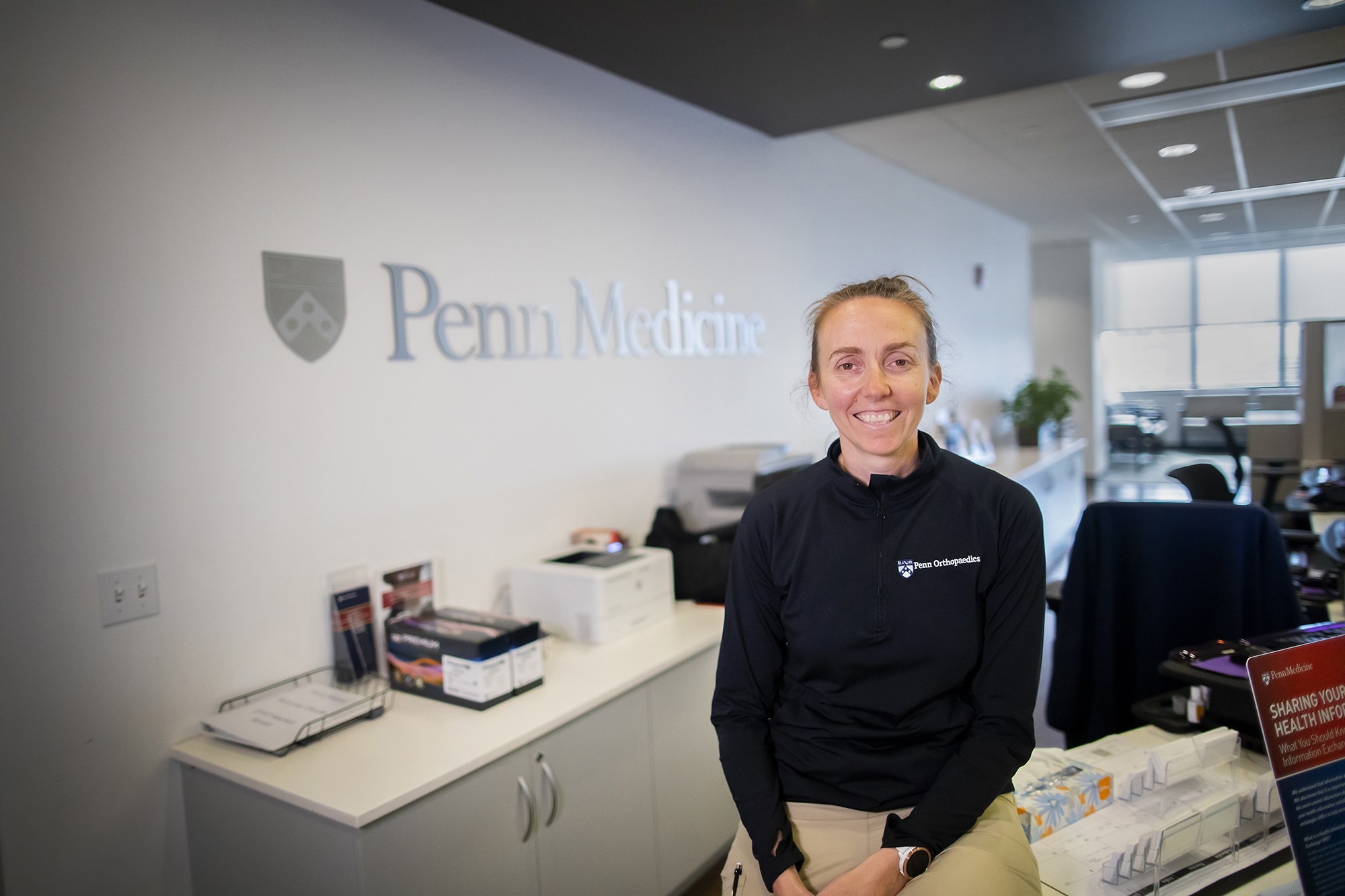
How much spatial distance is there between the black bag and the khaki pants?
1377 millimetres

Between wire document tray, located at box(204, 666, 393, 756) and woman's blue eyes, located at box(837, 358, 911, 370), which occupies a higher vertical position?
woman's blue eyes, located at box(837, 358, 911, 370)

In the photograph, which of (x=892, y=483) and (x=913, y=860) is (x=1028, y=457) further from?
(x=913, y=860)

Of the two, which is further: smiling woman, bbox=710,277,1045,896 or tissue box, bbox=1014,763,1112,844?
tissue box, bbox=1014,763,1112,844

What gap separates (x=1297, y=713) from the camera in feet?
3.43

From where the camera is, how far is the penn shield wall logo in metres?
1.98

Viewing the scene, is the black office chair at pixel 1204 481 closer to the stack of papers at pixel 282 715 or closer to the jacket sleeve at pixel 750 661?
the jacket sleeve at pixel 750 661

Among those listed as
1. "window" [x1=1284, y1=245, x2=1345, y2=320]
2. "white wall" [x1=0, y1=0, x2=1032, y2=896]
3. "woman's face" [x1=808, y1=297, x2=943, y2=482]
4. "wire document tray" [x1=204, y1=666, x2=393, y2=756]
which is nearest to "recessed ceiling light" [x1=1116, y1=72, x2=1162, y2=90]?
"window" [x1=1284, y1=245, x2=1345, y2=320]

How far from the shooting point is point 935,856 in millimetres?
1242

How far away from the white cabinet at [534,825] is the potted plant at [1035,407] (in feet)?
19.5

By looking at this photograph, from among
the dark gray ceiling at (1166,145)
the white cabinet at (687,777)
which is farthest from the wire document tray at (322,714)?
the dark gray ceiling at (1166,145)

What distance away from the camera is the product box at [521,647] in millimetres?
2037

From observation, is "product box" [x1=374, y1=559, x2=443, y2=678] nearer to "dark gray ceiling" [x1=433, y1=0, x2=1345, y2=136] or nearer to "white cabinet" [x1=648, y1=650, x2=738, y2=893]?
"white cabinet" [x1=648, y1=650, x2=738, y2=893]

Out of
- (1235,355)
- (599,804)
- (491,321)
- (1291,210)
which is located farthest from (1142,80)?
(1235,355)

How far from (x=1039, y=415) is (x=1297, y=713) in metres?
6.87
